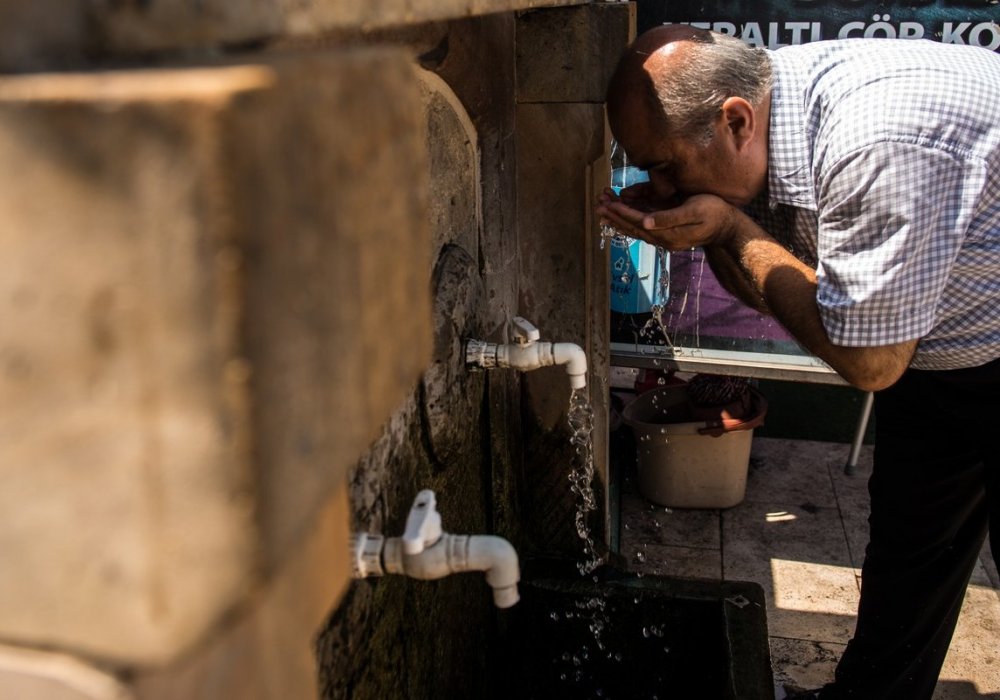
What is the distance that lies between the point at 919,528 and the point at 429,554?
6.41 feet

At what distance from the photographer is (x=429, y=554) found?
1.33 meters

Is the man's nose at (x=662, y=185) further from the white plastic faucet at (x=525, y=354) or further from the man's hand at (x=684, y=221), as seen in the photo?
the white plastic faucet at (x=525, y=354)

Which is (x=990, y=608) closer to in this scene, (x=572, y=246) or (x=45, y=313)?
(x=572, y=246)

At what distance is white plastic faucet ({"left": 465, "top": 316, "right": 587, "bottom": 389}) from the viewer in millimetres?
2348

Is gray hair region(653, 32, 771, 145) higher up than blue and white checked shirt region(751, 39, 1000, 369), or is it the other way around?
gray hair region(653, 32, 771, 145)

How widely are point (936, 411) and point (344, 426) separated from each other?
2.28 metres

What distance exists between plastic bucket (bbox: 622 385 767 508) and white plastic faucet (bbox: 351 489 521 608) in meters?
3.09

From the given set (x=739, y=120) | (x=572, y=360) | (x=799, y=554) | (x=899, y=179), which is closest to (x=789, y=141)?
(x=739, y=120)

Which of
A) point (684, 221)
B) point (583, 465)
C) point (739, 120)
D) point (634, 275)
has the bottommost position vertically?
point (583, 465)

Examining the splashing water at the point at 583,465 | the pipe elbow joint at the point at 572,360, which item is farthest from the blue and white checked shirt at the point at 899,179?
the splashing water at the point at 583,465

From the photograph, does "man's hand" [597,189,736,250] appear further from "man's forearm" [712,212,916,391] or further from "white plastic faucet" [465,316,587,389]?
"white plastic faucet" [465,316,587,389]

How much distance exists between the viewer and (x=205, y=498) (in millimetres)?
543

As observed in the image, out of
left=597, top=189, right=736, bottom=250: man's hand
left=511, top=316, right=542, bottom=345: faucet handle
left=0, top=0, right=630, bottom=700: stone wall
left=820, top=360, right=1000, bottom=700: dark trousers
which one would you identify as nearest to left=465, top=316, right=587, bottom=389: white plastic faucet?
left=511, top=316, right=542, bottom=345: faucet handle

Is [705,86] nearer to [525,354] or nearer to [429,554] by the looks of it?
[525,354]
